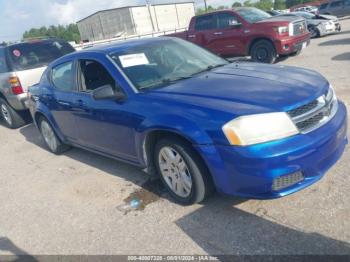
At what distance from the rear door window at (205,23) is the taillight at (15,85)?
6391 millimetres

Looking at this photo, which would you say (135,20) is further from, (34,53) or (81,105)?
(81,105)

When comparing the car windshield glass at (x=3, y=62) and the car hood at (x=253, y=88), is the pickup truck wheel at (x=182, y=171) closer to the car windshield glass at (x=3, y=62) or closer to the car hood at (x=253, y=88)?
the car hood at (x=253, y=88)

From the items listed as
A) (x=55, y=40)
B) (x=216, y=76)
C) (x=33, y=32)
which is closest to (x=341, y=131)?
(x=216, y=76)

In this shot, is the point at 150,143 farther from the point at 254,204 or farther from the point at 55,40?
the point at 55,40

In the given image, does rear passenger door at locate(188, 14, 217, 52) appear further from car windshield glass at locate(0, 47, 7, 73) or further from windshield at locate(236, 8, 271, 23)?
car windshield glass at locate(0, 47, 7, 73)

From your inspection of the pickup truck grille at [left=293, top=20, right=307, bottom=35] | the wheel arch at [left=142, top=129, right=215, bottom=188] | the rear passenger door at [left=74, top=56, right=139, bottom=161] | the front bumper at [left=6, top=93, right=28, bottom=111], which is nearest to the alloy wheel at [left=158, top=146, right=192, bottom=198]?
the wheel arch at [left=142, top=129, right=215, bottom=188]

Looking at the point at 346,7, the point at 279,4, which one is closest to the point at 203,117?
the point at 346,7

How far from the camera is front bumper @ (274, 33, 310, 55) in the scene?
10231 mm

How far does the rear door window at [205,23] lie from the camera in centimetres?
1184

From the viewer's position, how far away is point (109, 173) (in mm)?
5000

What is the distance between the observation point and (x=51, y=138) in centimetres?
616

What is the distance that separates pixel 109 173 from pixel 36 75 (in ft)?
13.8

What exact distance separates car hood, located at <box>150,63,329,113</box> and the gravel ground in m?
0.98

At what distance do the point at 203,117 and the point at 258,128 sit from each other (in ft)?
1.58
